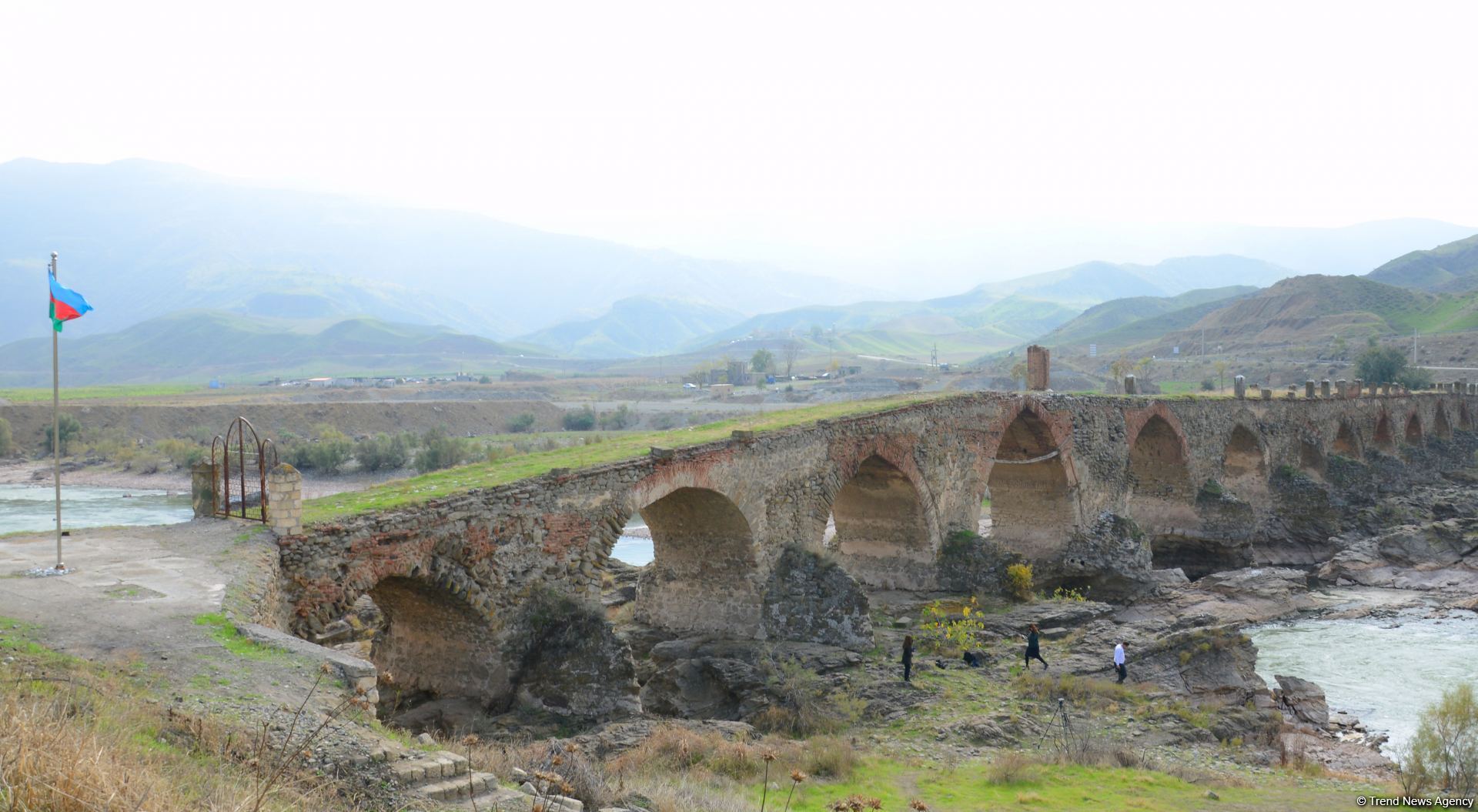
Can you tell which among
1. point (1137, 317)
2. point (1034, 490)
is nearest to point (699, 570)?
point (1034, 490)

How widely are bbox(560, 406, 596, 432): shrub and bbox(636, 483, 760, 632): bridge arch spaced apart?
34.1 metres

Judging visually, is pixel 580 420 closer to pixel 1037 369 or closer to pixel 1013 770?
pixel 1037 369

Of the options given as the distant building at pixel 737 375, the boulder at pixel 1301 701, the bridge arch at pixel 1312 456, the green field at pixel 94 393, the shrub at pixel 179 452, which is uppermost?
the distant building at pixel 737 375

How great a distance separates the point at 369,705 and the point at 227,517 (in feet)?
13.1

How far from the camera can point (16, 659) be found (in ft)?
18.5

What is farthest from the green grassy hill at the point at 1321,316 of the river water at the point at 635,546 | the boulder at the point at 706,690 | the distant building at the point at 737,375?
the boulder at the point at 706,690

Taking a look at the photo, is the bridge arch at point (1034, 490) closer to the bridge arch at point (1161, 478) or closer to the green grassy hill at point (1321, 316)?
the bridge arch at point (1161, 478)

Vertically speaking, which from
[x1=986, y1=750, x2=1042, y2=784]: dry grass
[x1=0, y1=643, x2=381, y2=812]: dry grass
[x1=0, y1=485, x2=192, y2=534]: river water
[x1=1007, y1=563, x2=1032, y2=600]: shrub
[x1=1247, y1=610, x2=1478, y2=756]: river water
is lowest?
[x1=1247, y1=610, x2=1478, y2=756]: river water

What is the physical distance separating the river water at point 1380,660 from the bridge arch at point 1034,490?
434 cm

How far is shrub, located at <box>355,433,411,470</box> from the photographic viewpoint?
39.3 meters

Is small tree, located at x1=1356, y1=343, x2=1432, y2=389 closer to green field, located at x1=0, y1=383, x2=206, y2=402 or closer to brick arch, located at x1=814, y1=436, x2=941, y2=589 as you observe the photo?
brick arch, located at x1=814, y1=436, x2=941, y2=589

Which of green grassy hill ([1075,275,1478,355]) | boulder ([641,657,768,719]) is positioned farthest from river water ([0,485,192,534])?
green grassy hill ([1075,275,1478,355])

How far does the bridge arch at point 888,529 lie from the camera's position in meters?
18.9

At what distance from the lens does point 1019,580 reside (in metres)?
18.4
